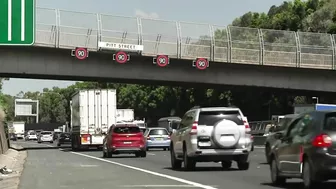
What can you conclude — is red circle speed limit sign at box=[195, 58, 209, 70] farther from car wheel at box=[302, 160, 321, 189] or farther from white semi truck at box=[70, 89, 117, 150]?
car wheel at box=[302, 160, 321, 189]

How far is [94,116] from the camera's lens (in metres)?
47.8

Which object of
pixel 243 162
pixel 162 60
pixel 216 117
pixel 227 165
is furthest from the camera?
pixel 162 60

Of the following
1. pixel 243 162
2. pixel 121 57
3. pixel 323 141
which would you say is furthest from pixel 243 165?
pixel 121 57

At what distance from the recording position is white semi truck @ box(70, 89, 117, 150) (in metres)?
47.6

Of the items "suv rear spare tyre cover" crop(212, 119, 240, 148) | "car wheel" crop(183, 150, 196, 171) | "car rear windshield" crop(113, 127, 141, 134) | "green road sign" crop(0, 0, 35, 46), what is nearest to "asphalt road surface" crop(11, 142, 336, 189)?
"car wheel" crop(183, 150, 196, 171)

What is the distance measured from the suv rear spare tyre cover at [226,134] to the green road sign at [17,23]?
29.0 feet

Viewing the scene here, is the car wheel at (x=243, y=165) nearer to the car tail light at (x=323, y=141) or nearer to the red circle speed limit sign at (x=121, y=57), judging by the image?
the car tail light at (x=323, y=141)

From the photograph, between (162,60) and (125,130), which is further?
(162,60)

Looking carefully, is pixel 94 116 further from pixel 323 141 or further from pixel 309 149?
pixel 323 141

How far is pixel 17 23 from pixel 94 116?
110ft

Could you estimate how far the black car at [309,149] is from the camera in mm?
13953

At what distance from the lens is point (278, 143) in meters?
16.3

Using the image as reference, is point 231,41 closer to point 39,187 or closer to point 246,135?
point 246,135

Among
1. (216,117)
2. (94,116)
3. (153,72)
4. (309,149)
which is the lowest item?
(309,149)
